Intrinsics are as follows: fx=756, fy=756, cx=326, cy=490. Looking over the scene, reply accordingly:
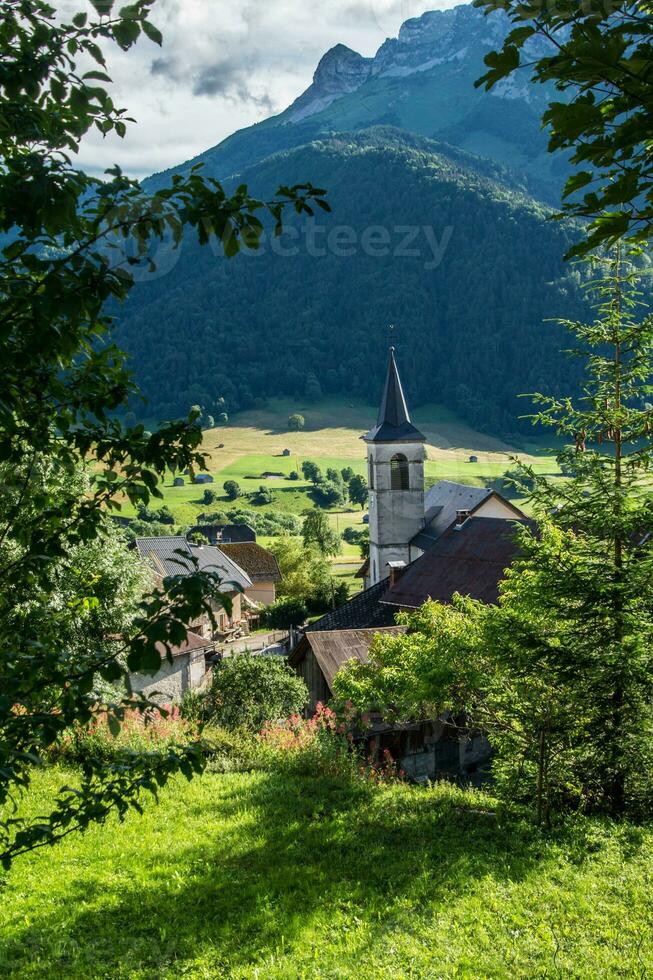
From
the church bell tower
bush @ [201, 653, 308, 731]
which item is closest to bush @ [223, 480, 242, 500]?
the church bell tower

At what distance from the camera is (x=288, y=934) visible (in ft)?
19.8

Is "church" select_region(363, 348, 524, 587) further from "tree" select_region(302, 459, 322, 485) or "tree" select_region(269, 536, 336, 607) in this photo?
"tree" select_region(302, 459, 322, 485)

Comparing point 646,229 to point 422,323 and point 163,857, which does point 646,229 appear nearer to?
point 163,857

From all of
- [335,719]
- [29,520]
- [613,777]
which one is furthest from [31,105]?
[335,719]

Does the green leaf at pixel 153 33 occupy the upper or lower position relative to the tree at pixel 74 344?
upper

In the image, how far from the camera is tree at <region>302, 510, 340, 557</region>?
3150 inches

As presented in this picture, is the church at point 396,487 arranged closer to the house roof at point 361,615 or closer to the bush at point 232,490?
the house roof at point 361,615

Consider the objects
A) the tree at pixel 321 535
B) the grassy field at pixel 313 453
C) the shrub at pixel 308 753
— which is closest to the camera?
the shrub at pixel 308 753

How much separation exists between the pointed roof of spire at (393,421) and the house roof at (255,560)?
28.1 m

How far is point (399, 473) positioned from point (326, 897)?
37.8 metres

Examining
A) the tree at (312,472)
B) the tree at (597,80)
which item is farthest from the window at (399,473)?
the tree at (312,472)

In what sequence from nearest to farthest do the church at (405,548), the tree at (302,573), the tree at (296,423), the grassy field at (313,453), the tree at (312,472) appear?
the church at (405,548)
the tree at (302,573)
the grassy field at (313,453)
the tree at (312,472)
the tree at (296,423)

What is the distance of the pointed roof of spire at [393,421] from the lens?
43.8 m

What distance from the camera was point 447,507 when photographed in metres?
44.1
